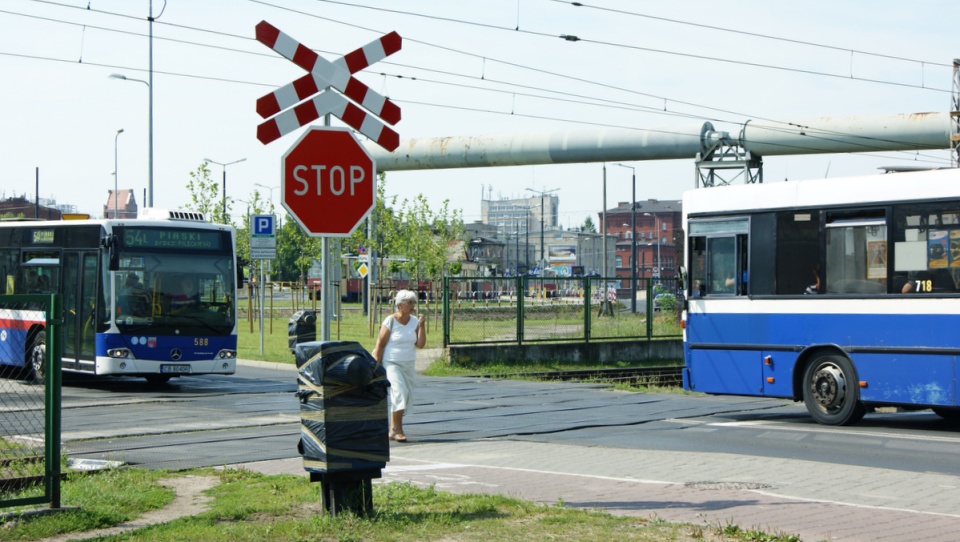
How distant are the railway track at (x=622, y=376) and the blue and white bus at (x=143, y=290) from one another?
6.69 metres

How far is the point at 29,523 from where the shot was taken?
7688 millimetres

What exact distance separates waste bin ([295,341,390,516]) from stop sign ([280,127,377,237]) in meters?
0.80

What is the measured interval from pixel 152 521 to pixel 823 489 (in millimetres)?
4932

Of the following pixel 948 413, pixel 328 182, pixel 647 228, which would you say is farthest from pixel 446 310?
pixel 647 228

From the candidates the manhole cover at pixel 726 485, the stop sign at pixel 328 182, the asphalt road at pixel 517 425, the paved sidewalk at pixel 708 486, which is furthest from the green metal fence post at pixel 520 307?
the stop sign at pixel 328 182

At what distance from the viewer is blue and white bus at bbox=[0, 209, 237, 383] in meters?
20.6

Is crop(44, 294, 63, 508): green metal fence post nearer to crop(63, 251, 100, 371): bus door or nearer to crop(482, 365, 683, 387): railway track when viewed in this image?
crop(63, 251, 100, 371): bus door

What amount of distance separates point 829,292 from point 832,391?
1205mm

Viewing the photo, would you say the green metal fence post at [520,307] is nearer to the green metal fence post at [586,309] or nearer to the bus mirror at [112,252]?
the green metal fence post at [586,309]

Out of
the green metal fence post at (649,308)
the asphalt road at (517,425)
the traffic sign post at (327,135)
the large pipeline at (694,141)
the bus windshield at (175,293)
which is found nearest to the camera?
the traffic sign post at (327,135)

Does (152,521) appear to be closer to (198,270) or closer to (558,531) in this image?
(558,531)

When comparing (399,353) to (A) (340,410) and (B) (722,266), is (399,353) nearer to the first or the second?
(B) (722,266)

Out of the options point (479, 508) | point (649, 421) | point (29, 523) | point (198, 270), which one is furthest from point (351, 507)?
point (198, 270)

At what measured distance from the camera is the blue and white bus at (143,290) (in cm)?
2064
